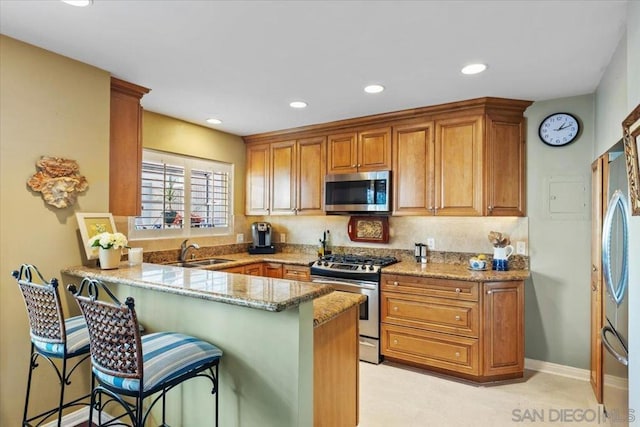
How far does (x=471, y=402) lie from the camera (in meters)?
2.70

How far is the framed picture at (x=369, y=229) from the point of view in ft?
13.1

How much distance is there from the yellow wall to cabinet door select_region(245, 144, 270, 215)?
2239 millimetres

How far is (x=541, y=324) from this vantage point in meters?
3.22

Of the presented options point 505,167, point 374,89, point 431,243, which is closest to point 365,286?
point 431,243

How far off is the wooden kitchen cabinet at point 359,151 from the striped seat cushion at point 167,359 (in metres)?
2.53

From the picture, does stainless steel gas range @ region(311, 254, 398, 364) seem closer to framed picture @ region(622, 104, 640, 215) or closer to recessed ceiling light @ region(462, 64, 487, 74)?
recessed ceiling light @ region(462, 64, 487, 74)

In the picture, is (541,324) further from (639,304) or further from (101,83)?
(101,83)

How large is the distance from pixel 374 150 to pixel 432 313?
5.63ft

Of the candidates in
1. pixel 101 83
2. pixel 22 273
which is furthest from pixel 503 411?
pixel 101 83

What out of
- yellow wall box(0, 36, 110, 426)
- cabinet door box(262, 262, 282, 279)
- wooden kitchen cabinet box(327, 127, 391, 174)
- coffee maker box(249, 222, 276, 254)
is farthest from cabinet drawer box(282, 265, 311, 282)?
yellow wall box(0, 36, 110, 426)

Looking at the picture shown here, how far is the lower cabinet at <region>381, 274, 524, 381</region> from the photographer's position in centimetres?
296

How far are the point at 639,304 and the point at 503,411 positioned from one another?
1479 mm

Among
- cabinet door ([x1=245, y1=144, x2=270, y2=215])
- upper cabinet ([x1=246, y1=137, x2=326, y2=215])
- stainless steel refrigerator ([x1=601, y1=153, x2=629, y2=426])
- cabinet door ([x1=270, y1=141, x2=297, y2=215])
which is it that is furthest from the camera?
cabinet door ([x1=245, y1=144, x2=270, y2=215])

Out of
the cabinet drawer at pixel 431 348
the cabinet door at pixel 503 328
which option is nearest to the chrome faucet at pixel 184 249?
the cabinet drawer at pixel 431 348
